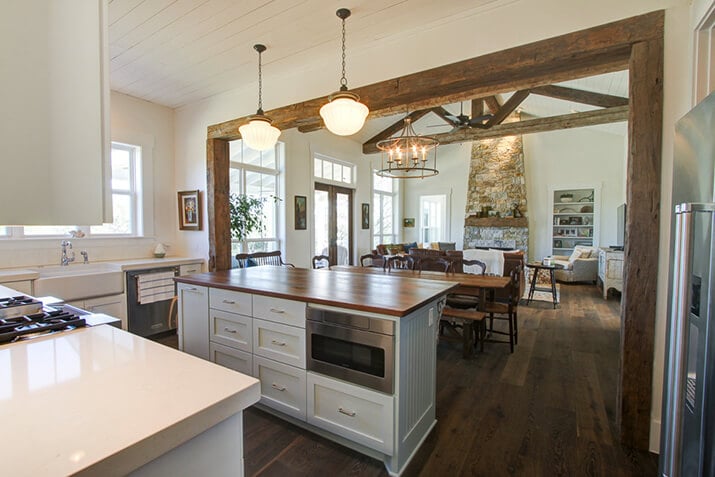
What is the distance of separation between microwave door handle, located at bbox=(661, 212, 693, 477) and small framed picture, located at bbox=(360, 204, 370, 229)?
6.52 meters

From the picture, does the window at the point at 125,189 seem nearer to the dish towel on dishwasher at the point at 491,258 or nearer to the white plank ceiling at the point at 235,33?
the white plank ceiling at the point at 235,33

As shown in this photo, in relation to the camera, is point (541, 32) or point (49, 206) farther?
point (541, 32)

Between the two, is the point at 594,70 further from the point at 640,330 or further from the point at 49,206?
the point at 49,206

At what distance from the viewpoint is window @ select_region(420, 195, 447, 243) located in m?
9.91

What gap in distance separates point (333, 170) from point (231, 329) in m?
4.83

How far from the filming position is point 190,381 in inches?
34.0

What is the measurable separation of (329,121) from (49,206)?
197cm

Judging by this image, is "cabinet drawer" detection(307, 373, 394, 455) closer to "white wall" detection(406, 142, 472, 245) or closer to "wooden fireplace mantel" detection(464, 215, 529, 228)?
"wooden fireplace mantel" detection(464, 215, 529, 228)

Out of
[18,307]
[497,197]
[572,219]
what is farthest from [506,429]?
[572,219]

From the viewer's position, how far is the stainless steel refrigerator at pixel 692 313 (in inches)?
39.6

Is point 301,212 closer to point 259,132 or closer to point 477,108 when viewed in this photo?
point 259,132

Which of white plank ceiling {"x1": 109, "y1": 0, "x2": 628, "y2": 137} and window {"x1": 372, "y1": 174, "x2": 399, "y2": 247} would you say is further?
window {"x1": 372, "y1": 174, "x2": 399, "y2": 247}

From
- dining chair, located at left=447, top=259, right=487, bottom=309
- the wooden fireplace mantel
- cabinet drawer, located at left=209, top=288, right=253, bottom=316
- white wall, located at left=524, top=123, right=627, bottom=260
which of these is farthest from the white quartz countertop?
white wall, located at left=524, top=123, right=627, bottom=260

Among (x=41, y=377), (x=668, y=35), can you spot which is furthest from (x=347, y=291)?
(x=668, y=35)
